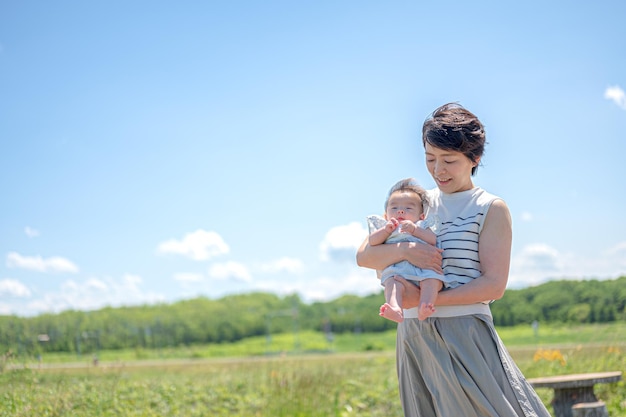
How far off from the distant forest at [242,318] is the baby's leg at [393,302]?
319 cm

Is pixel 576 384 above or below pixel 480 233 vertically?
below

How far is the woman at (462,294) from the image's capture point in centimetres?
244

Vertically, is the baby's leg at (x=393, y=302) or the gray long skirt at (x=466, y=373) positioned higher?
the baby's leg at (x=393, y=302)

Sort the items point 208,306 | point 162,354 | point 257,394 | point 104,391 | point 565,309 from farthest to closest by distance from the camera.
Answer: point 208,306, point 162,354, point 565,309, point 257,394, point 104,391

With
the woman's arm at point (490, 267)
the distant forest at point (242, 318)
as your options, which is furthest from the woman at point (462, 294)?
the distant forest at point (242, 318)

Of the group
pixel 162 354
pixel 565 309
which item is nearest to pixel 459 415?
pixel 565 309

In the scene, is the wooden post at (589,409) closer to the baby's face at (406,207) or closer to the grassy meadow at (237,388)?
the grassy meadow at (237,388)

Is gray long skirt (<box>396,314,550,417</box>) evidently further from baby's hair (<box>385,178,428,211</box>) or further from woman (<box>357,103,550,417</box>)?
baby's hair (<box>385,178,428,211</box>)

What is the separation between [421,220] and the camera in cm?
261

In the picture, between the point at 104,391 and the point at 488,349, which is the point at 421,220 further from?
the point at 104,391

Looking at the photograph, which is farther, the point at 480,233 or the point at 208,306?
the point at 208,306

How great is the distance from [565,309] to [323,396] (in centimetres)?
599

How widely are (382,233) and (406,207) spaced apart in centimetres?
15

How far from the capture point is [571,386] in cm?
577
